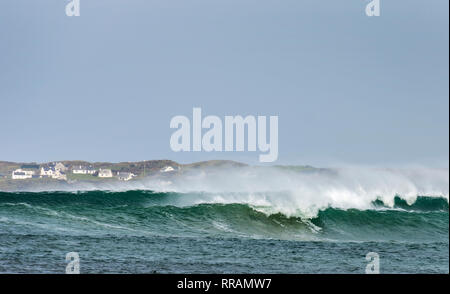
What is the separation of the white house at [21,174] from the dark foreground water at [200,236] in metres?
26.7

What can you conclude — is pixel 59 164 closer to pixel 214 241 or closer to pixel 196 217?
pixel 196 217

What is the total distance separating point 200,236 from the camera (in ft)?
65.8

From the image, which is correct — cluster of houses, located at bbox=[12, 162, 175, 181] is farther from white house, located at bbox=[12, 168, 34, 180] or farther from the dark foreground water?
the dark foreground water

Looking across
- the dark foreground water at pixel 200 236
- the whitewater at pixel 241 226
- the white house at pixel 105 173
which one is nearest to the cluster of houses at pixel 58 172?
the white house at pixel 105 173

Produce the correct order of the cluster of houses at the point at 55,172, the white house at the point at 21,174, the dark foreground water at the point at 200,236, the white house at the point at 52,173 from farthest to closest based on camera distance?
the white house at the point at 52,173, the white house at the point at 21,174, the cluster of houses at the point at 55,172, the dark foreground water at the point at 200,236

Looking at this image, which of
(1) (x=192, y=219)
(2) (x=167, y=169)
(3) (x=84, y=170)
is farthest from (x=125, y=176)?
(1) (x=192, y=219)

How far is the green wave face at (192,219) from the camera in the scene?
21.0m

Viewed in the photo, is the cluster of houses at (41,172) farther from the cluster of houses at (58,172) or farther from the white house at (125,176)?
the white house at (125,176)

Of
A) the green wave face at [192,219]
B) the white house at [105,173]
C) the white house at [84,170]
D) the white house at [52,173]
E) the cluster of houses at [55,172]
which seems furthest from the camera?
the white house at [52,173]

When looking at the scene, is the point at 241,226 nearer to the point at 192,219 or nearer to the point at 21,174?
the point at 192,219

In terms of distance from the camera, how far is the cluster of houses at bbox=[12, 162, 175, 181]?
51.9m
